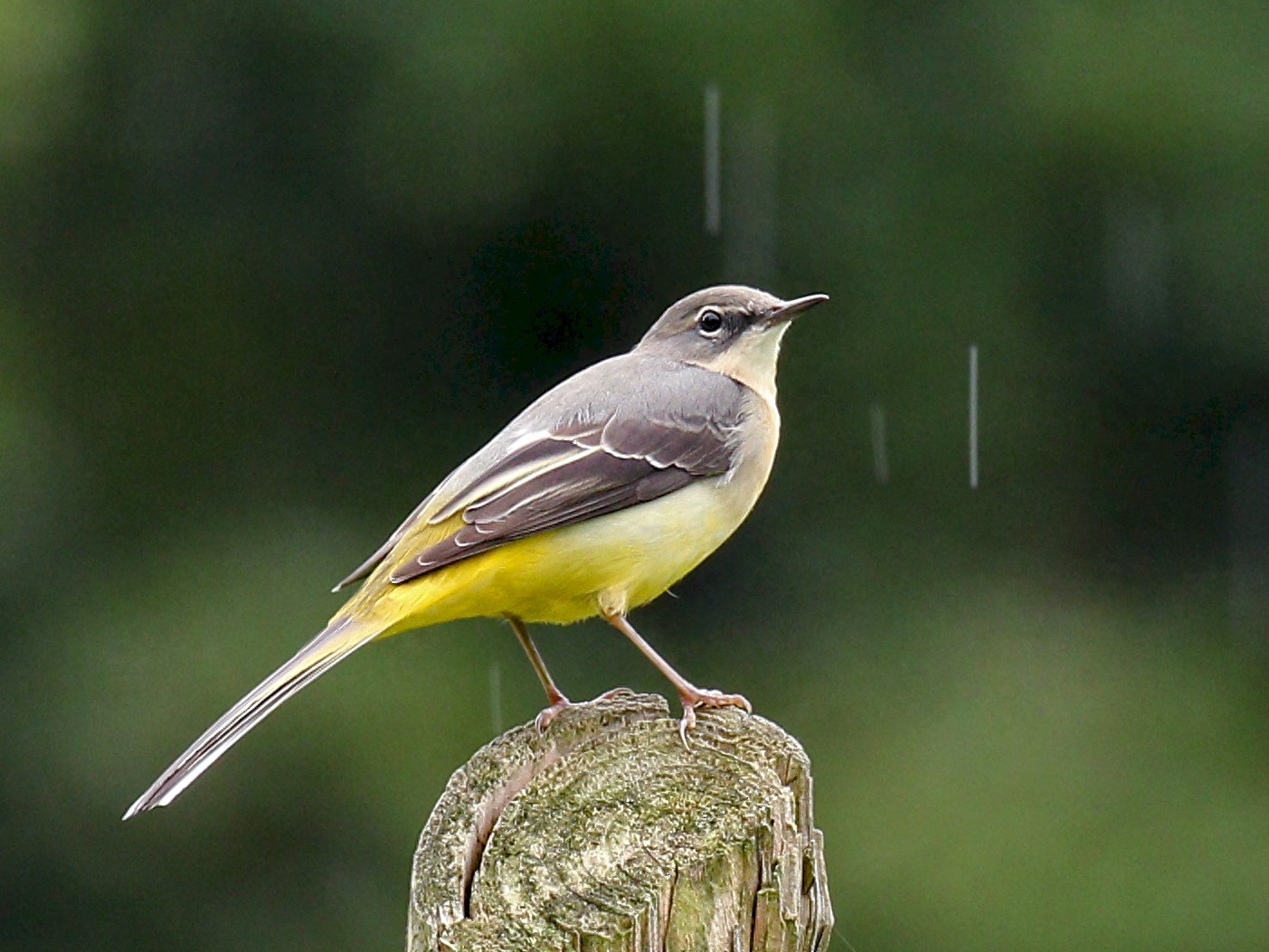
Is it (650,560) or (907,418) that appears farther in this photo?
(907,418)

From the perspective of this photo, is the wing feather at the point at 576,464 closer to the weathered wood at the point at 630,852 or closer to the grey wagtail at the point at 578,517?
the grey wagtail at the point at 578,517

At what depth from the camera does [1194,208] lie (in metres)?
11.9

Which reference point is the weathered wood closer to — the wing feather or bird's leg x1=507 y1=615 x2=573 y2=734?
bird's leg x1=507 y1=615 x2=573 y2=734

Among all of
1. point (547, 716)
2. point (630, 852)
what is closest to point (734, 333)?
point (547, 716)

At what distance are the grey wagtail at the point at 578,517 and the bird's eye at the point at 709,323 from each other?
0.43 m

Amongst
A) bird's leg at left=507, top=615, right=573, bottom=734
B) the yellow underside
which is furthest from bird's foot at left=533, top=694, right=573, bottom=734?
the yellow underside

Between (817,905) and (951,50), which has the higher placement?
(951,50)

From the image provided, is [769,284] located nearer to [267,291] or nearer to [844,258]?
[844,258]

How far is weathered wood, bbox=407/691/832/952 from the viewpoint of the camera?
3.28 metres

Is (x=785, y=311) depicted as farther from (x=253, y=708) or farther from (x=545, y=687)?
(x=253, y=708)

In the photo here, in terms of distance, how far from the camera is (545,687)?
5320 mm

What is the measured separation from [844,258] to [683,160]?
1.14 meters

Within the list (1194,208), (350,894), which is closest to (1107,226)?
(1194,208)

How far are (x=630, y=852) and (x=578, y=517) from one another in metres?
1.91
